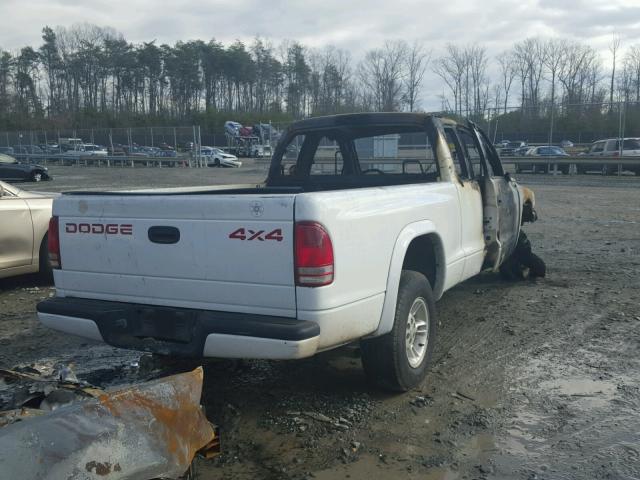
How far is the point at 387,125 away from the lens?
572 centimetres

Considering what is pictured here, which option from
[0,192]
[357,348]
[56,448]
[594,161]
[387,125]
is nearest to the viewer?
[56,448]

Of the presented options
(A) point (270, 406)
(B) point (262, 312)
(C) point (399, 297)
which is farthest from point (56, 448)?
(C) point (399, 297)

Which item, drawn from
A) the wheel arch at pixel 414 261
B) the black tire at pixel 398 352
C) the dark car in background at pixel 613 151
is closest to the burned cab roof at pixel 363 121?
the wheel arch at pixel 414 261

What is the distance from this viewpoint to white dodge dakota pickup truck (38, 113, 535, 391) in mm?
3365

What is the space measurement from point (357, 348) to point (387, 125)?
6.70ft

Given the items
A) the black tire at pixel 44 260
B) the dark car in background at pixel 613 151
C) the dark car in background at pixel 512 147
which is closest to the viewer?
the black tire at pixel 44 260

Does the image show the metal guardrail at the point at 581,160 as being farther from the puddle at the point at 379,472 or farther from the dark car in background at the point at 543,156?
the puddle at the point at 379,472

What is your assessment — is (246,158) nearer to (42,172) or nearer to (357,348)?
(42,172)

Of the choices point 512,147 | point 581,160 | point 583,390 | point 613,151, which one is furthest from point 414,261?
point 512,147

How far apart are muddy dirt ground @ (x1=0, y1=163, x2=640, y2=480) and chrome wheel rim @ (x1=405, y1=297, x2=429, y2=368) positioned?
0.75ft

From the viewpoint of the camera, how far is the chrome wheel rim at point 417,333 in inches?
168

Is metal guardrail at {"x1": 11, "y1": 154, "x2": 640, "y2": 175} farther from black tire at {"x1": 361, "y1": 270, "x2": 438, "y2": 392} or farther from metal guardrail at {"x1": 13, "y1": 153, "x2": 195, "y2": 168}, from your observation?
black tire at {"x1": 361, "y1": 270, "x2": 438, "y2": 392}

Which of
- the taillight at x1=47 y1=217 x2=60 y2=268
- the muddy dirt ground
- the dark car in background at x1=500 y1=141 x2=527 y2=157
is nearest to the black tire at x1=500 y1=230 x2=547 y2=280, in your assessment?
the muddy dirt ground

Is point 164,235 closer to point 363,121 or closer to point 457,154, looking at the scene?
point 363,121
